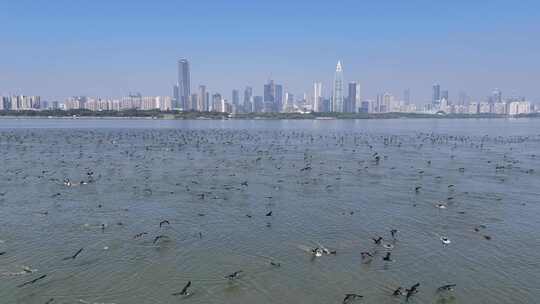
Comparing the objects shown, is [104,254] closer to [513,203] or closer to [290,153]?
[513,203]

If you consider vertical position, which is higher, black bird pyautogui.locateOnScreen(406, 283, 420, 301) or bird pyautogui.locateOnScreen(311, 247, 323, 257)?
bird pyautogui.locateOnScreen(311, 247, 323, 257)

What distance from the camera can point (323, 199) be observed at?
1010 inches

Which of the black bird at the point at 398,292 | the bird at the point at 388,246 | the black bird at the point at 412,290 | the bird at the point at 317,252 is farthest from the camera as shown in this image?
the bird at the point at 388,246

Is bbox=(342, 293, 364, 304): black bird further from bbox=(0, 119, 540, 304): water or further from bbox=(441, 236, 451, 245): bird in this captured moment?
bbox=(441, 236, 451, 245): bird

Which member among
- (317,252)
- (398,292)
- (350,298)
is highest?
(317,252)

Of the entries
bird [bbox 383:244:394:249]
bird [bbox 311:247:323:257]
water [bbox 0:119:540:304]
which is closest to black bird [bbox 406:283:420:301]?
water [bbox 0:119:540:304]

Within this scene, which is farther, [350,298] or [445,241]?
[445,241]

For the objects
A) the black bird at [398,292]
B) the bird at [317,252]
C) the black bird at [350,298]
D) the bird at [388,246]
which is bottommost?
the black bird at [350,298]

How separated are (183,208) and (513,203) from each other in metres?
19.8

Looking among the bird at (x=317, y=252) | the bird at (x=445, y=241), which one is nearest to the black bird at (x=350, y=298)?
the bird at (x=317, y=252)

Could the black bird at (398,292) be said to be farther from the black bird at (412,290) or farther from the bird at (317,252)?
the bird at (317,252)

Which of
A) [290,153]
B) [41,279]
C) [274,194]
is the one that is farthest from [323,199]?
[290,153]

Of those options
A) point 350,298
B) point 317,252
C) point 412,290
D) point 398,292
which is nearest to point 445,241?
point 412,290

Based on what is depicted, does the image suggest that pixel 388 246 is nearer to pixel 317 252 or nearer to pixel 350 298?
pixel 317 252
